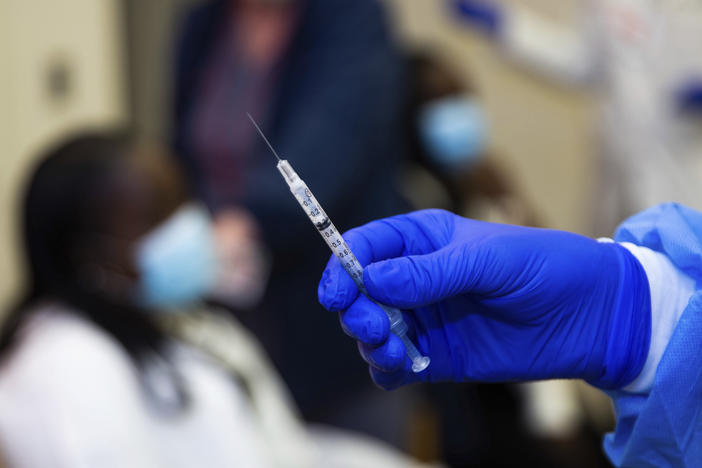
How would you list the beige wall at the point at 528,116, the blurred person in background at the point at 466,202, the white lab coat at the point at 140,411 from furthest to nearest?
the beige wall at the point at 528,116
the blurred person in background at the point at 466,202
the white lab coat at the point at 140,411

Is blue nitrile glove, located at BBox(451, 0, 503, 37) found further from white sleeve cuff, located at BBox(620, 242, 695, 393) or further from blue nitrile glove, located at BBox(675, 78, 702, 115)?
white sleeve cuff, located at BBox(620, 242, 695, 393)

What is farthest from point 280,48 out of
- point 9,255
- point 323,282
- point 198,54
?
point 323,282

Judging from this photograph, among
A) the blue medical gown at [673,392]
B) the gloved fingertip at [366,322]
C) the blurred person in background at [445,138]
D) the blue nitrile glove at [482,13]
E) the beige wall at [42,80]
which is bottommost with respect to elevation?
the blue medical gown at [673,392]

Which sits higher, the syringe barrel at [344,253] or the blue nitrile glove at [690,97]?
the syringe barrel at [344,253]

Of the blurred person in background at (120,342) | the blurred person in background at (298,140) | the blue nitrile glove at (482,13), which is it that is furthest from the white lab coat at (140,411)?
the blue nitrile glove at (482,13)

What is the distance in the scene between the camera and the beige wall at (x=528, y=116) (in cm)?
299

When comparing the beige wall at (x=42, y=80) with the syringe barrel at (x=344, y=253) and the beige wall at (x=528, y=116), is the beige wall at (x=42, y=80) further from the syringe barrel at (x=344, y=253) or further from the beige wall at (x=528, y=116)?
the syringe barrel at (x=344, y=253)

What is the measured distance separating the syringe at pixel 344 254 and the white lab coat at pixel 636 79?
1.38 metres

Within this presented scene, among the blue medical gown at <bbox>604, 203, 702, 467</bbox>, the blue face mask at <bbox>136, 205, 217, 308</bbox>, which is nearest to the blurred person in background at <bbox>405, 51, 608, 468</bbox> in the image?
the blue face mask at <bbox>136, 205, 217, 308</bbox>

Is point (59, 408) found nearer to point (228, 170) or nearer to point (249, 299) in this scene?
point (249, 299)

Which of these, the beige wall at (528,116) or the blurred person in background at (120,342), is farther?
the beige wall at (528,116)

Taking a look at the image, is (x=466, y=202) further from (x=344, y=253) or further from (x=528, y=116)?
(x=344, y=253)

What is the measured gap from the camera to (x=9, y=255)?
218 cm

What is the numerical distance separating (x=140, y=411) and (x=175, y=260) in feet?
0.83
